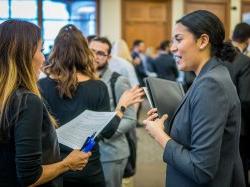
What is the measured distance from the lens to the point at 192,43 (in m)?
1.44

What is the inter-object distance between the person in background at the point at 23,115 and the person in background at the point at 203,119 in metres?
0.41

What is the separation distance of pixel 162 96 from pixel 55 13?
298 inches

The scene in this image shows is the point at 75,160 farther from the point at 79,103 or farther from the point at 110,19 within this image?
the point at 110,19

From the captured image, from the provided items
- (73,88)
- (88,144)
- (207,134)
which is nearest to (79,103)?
(73,88)

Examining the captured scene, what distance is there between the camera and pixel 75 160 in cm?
152

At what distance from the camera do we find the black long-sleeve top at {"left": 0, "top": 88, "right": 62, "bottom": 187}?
126cm

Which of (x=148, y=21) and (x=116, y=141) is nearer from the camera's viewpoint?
(x=116, y=141)

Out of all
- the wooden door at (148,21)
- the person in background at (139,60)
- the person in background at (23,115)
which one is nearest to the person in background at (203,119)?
the person in background at (23,115)

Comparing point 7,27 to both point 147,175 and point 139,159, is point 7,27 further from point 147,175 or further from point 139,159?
point 139,159

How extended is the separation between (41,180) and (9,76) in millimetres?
356

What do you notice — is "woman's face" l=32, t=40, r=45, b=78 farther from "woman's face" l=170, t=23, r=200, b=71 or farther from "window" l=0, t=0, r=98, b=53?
"window" l=0, t=0, r=98, b=53

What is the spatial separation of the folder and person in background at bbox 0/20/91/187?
420 millimetres

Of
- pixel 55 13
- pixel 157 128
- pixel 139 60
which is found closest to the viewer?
pixel 157 128

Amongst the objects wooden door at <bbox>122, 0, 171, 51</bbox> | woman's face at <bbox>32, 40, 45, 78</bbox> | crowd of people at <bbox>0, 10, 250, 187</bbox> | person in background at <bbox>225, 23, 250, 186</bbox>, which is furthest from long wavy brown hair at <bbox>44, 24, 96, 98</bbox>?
wooden door at <bbox>122, 0, 171, 51</bbox>
